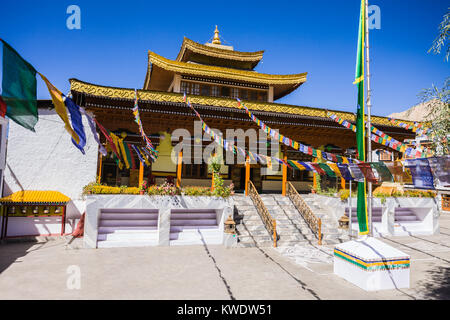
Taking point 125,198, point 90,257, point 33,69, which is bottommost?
point 90,257

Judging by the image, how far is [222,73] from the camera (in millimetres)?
21156

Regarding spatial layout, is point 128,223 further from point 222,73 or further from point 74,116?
point 222,73

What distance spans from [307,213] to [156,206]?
301 inches

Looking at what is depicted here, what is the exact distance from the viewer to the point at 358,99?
7840mm

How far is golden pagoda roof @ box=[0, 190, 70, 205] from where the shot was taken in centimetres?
1291

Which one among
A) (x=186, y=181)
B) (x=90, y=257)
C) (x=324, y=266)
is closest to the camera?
(x=324, y=266)

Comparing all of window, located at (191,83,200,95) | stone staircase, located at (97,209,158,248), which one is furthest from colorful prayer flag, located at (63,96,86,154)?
window, located at (191,83,200,95)

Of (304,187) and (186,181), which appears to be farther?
(304,187)

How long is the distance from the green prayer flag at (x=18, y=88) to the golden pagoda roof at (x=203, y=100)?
30.8ft

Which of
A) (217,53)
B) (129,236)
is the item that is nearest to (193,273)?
(129,236)

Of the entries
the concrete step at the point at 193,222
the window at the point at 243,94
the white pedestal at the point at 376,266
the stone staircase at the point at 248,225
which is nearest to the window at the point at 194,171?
the stone staircase at the point at 248,225
